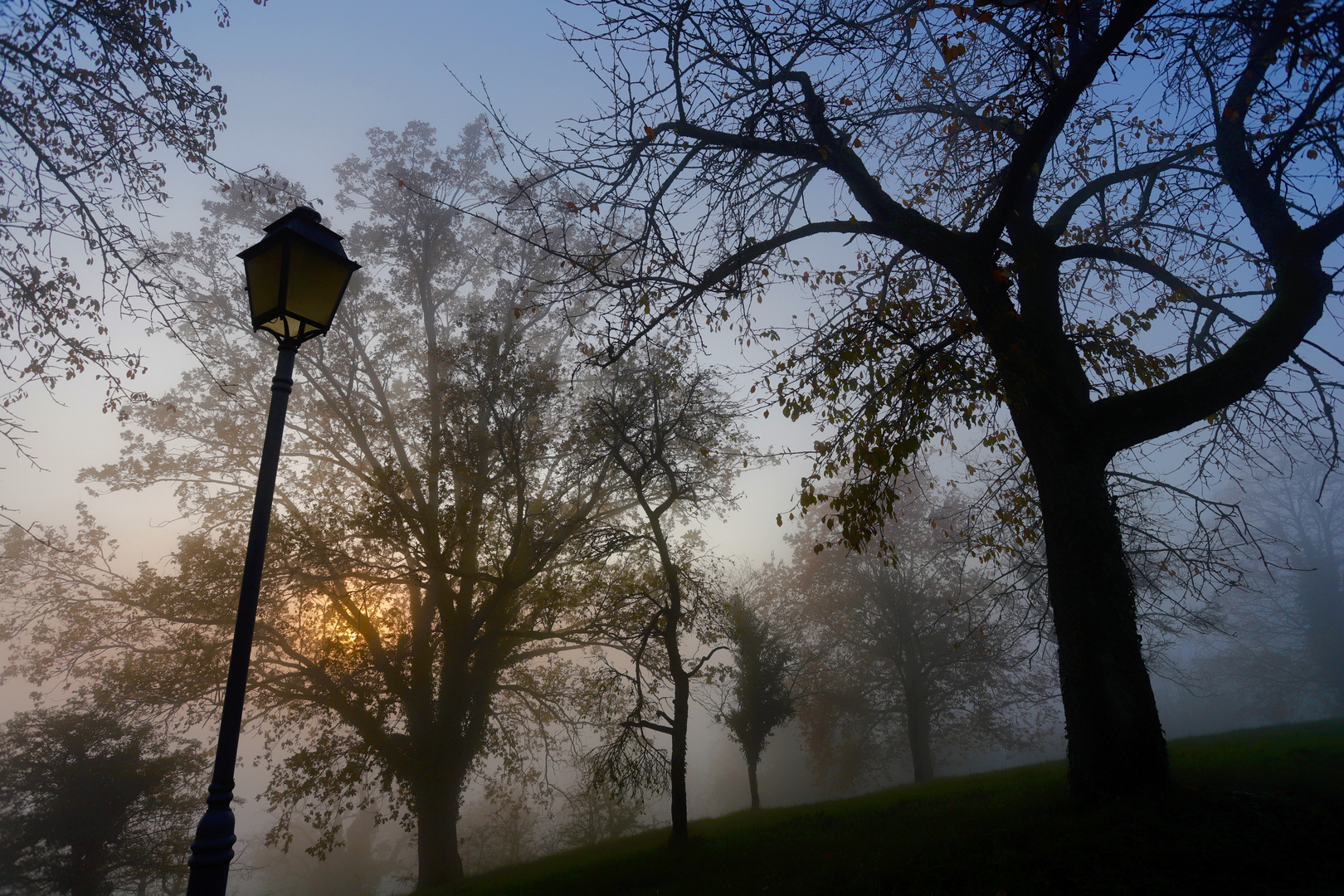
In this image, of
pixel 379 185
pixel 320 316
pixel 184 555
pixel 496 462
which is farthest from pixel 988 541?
pixel 379 185

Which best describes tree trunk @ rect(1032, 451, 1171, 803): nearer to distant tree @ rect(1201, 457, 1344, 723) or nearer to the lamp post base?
the lamp post base

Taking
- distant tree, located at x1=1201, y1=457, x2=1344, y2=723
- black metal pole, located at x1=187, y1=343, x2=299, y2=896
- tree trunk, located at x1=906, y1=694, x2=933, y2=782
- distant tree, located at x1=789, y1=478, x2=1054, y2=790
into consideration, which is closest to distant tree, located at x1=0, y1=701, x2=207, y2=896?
black metal pole, located at x1=187, y1=343, x2=299, y2=896

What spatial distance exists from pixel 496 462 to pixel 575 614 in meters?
5.28

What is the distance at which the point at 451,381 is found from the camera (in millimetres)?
15477

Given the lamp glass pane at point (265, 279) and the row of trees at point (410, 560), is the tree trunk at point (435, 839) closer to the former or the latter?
the row of trees at point (410, 560)

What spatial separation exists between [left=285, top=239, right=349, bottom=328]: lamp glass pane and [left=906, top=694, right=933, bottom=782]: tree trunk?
24189 mm

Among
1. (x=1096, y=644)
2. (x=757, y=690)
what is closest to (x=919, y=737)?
(x=757, y=690)

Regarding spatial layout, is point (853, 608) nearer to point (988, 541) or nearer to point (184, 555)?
point (988, 541)

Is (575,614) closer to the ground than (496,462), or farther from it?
closer to the ground

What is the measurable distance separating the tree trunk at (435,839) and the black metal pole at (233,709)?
1270 cm

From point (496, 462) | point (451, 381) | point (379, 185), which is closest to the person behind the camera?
point (496, 462)

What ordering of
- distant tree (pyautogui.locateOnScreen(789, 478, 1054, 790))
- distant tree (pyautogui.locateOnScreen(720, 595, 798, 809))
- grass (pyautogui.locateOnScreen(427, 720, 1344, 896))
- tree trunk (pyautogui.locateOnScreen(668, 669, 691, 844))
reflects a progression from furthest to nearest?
distant tree (pyautogui.locateOnScreen(789, 478, 1054, 790)) → distant tree (pyautogui.locateOnScreen(720, 595, 798, 809)) → tree trunk (pyautogui.locateOnScreen(668, 669, 691, 844)) → grass (pyautogui.locateOnScreen(427, 720, 1344, 896))

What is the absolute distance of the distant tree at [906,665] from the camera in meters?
25.5

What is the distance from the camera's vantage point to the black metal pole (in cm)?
297
